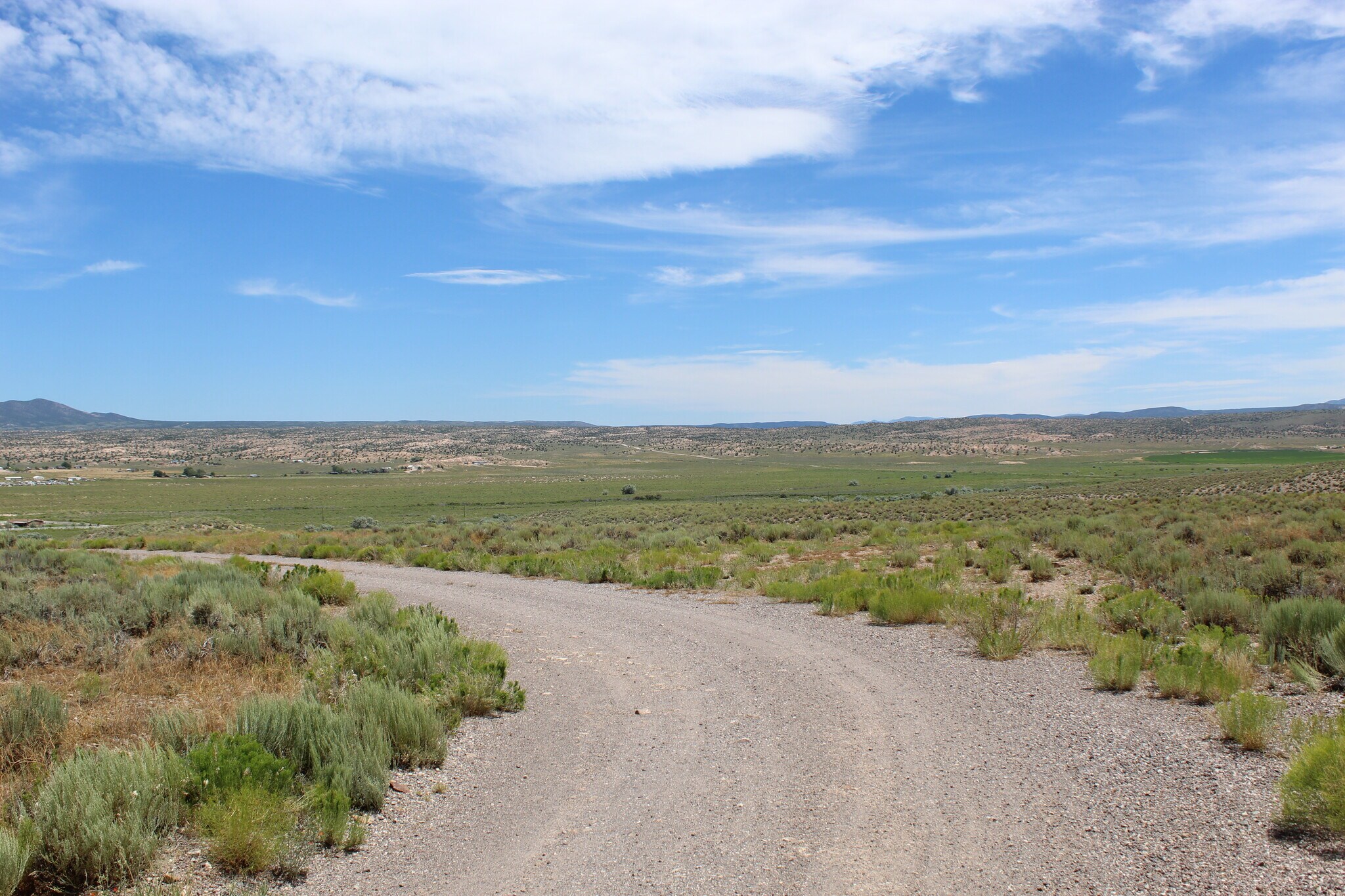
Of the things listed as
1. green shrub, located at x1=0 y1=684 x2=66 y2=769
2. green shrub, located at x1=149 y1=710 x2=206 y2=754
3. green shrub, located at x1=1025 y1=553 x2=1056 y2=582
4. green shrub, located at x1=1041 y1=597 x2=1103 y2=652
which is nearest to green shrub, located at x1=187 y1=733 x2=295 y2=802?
green shrub, located at x1=149 y1=710 x2=206 y2=754

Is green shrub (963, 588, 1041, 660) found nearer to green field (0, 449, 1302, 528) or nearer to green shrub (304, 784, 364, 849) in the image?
green shrub (304, 784, 364, 849)

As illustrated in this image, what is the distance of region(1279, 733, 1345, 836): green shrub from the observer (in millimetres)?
4797

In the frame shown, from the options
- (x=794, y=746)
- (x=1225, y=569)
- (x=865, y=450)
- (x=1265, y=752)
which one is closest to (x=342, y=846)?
(x=794, y=746)

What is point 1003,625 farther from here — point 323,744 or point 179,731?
point 179,731

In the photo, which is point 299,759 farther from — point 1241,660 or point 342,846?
point 1241,660

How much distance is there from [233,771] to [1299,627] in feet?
35.4

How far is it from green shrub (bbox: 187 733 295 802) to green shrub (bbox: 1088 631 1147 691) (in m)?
7.65

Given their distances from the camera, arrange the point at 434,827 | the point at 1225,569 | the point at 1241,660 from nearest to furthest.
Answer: the point at 434,827, the point at 1241,660, the point at 1225,569

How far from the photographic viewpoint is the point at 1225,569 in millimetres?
14094

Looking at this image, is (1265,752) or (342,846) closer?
(342,846)

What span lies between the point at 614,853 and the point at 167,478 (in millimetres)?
119925

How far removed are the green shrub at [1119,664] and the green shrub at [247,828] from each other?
25.0 feet

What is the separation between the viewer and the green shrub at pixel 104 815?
4477 millimetres

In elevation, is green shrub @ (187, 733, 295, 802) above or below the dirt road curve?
above
